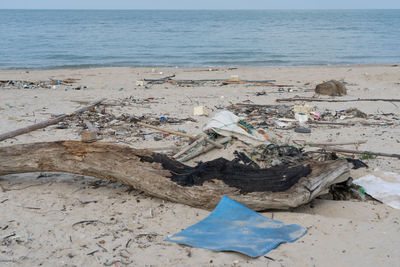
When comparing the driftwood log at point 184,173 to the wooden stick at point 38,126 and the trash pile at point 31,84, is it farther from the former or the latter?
the trash pile at point 31,84

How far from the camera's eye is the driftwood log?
3.67 meters

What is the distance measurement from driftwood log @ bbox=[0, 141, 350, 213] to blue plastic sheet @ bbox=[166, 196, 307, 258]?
0.19 m

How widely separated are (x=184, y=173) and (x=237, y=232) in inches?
38.9

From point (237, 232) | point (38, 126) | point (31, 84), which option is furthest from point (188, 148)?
point (31, 84)

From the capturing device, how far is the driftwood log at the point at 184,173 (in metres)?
3.67

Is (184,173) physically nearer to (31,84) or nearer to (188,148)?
(188,148)

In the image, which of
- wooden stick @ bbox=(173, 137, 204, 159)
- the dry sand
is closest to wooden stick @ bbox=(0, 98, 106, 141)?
the dry sand

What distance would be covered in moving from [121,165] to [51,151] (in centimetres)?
88

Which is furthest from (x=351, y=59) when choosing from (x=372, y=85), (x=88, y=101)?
(x=88, y=101)

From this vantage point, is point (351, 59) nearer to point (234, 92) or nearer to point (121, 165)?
point (234, 92)

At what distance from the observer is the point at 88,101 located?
9.29 meters

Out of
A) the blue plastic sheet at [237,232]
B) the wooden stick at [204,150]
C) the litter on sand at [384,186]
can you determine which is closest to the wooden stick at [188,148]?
the wooden stick at [204,150]

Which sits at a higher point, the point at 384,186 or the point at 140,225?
the point at 384,186

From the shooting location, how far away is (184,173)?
4.03 meters
